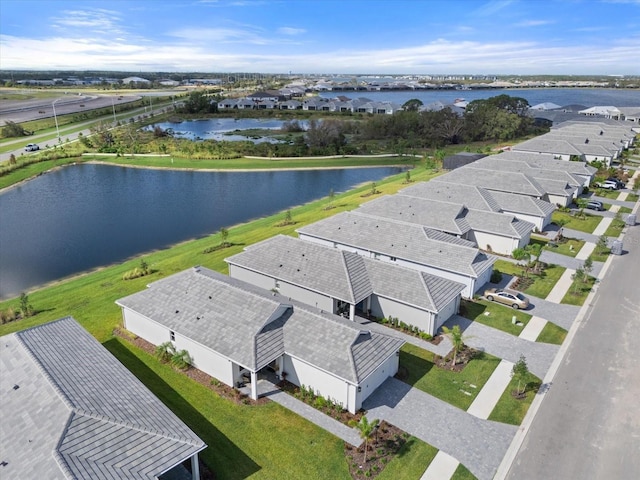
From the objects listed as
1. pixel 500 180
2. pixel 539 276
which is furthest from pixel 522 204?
pixel 539 276

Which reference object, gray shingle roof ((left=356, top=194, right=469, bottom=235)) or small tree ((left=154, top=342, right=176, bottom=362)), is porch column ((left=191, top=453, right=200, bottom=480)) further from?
gray shingle roof ((left=356, top=194, right=469, bottom=235))

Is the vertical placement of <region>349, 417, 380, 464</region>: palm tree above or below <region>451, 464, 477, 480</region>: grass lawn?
above

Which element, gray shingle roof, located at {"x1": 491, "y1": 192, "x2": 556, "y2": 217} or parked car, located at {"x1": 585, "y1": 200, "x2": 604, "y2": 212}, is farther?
parked car, located at {"x1": 585, "y1": 200, "x2": 604, "y2": 212}

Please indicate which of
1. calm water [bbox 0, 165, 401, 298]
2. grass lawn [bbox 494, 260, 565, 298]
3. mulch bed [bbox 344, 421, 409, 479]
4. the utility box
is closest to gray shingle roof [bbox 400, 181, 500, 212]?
grass lawn [bbox 494, 260, 565, 298]

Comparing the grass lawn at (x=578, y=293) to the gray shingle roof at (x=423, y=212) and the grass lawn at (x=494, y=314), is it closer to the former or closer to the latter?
the grass lawn at (x=494, y=314)

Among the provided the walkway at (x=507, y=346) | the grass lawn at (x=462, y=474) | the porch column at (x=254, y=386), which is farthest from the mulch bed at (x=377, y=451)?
the walkway at (x=507, y=346)

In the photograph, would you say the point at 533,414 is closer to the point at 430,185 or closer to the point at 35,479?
the point at 35,479

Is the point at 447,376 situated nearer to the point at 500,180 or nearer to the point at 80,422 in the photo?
the point at 80,422

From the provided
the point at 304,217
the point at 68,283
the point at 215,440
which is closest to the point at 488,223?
the point at 304,217
